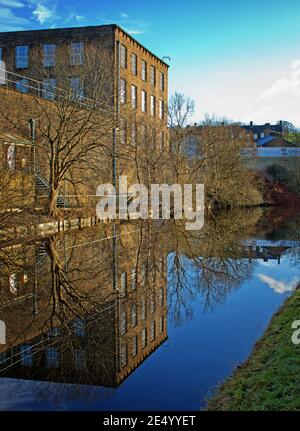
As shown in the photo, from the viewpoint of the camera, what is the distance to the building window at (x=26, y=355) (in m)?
6.74

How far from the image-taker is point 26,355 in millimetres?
7027

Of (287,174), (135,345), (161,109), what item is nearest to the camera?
(135,345)

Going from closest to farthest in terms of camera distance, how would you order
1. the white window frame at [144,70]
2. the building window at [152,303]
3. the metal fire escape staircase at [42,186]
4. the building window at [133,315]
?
1. the building window at [133,315]
2. the building window at [152,303]
3. the metal fire escape staircase at [42,186]
4. the white window frame at [144,70]

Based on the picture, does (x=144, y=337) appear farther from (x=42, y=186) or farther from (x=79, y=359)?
(x=42, y=186)

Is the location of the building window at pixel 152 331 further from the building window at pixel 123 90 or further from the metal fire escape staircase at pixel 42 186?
the building window at pixel 123 90

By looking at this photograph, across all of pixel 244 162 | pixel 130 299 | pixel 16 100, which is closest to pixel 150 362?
pixel 130 299

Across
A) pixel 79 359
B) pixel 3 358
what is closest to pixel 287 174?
pixel 79 359

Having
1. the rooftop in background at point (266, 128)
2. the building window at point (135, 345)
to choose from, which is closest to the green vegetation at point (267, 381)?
the building window at point (135, 345)

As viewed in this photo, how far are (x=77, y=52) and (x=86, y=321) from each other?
29.0 m

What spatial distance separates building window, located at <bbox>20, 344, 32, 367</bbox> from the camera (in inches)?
265

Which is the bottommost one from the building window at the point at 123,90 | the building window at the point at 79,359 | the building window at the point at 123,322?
the building window at the point at 79,359

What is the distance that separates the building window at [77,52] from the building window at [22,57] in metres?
3.76
